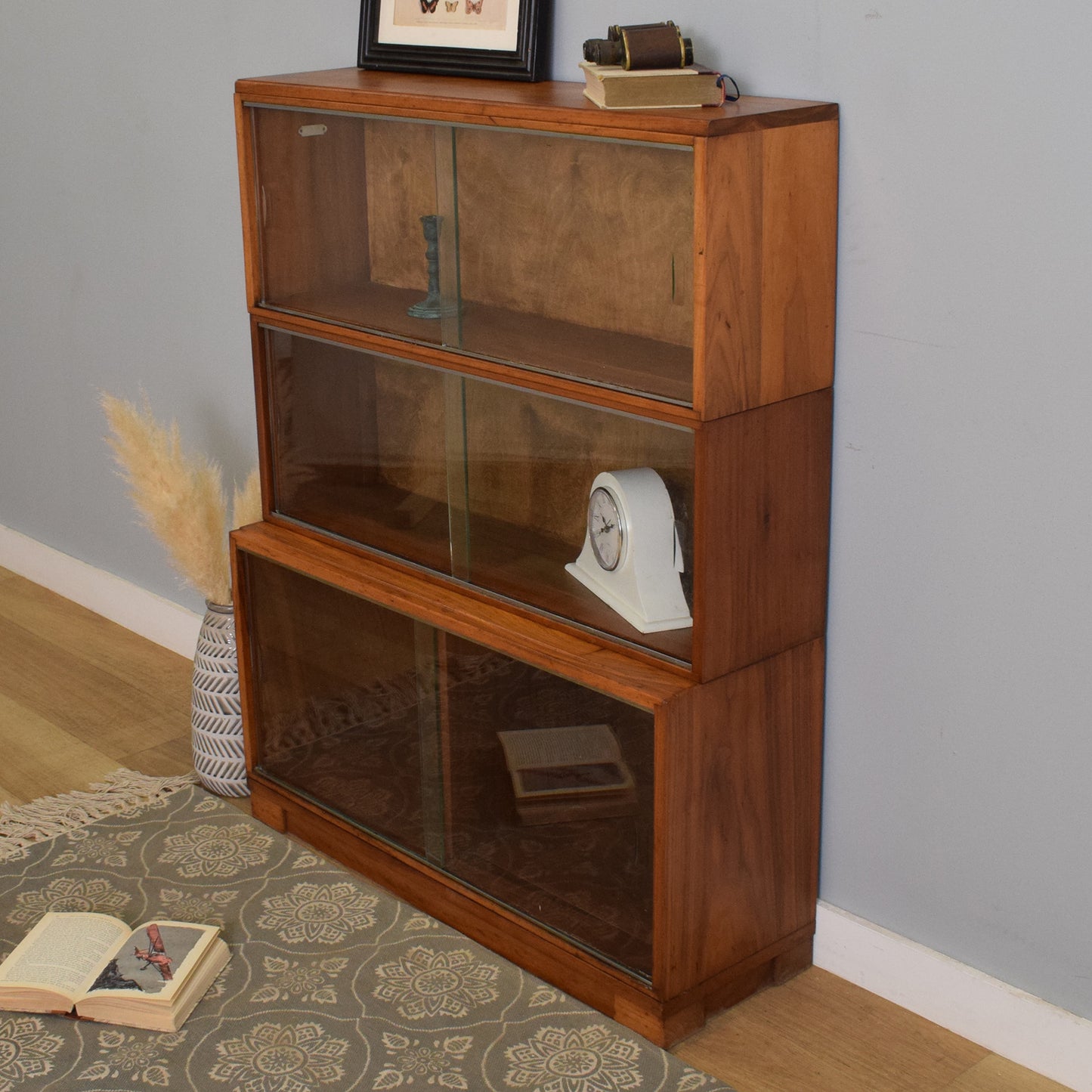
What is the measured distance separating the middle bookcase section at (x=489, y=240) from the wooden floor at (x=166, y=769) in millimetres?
971

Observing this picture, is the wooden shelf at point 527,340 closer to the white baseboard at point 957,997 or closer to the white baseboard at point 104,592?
the white baseboard at point 957,997

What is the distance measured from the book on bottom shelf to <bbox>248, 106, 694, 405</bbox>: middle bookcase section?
528 mm

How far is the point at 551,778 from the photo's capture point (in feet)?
7.23

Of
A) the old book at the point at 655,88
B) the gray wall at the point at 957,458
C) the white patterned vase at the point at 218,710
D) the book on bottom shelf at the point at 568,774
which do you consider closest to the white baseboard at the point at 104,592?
the white patterned vase at the point at 218,710

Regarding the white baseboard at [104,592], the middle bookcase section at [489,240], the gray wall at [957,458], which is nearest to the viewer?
the gray wall at [957,458]

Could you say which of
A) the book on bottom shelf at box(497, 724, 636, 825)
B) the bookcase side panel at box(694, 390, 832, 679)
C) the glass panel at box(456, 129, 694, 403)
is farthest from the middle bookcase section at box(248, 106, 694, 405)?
the book on bottom shelf at box(497, 724, 636, 825)

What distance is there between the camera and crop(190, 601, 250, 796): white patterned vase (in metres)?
2.82

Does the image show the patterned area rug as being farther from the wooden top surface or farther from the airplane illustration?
the wooden top surface

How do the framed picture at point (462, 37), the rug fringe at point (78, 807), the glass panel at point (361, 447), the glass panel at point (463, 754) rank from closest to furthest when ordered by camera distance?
the glass panel at point (463, 754)
the framed picture at point (462, 37)
the glass panel at point (361, 447)
the rug fringe at point (78, 807)

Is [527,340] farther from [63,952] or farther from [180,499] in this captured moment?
[63,952]

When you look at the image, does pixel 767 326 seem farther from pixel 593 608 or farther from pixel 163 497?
pixel 163 497

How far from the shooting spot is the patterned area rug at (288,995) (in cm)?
208

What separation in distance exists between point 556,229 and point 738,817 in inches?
34.4

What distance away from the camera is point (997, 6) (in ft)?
5.77
